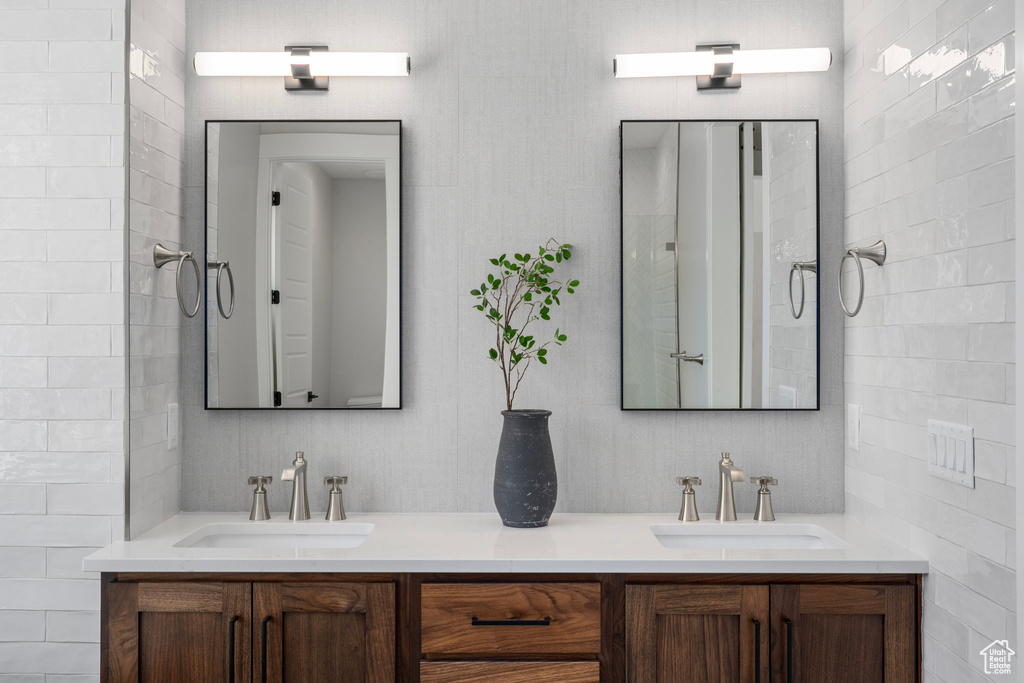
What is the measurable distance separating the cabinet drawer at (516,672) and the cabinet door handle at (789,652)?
425 millimetres

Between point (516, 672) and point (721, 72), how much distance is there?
5.56 feet

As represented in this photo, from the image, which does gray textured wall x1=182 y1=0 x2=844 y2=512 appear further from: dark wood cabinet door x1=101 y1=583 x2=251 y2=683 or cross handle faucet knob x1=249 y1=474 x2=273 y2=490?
dark wood cabinet door x1=101 y1=583 x2=251 y2=683

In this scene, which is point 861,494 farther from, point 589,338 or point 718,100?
point 718,100

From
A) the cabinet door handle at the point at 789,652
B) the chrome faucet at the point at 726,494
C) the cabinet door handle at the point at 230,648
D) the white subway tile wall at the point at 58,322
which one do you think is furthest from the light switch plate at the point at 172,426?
the cabinet door handle at the point at 789,652

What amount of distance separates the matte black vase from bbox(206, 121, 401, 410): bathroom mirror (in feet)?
1.30

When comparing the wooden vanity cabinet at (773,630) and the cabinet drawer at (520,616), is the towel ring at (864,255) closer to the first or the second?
the wooden vanity cabinet at (773,630)

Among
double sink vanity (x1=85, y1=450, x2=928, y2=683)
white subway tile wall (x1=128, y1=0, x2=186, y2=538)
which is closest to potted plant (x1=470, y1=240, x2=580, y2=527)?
double sink vanity (x1=85, y1=450, x2=928, y2=683)

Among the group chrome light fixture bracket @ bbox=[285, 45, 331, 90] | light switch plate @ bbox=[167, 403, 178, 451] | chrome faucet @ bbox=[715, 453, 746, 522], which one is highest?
chrome light fixture bracket @ bbox=[285, 45, 331, 90]

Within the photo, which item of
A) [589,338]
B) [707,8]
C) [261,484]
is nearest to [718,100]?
[707,8]

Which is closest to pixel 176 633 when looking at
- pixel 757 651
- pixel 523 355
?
pixel 523 355

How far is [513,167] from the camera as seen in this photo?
2072 millimetres

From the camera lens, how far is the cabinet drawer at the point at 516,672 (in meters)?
1.60

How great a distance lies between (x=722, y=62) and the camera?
2.01 meters

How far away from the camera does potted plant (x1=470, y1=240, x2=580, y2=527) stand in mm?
1859
